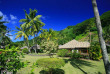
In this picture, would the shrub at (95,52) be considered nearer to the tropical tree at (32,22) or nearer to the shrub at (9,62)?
the shrub at (9,62)

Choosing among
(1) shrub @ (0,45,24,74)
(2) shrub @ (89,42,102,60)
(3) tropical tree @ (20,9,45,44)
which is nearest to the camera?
(1) shrub @ (0,45,24,74)

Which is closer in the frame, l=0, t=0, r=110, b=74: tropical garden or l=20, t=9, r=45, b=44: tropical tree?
l=0, t=0, r=110, b=74: tropical garden

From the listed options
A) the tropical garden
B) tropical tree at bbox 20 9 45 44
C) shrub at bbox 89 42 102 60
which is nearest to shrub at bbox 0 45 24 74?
the tropical garden

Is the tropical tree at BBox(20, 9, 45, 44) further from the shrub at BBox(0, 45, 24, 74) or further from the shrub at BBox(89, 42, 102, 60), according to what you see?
the shrub at BBox(0, 45, 24, 74)

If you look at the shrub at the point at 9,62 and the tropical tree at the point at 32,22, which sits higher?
the tropical tree at the point at 32,22

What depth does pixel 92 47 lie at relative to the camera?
12.9 meters

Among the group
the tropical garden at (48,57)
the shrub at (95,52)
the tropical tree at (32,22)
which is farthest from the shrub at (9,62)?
the tropical tree at (32,22)

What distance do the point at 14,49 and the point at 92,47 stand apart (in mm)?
14322

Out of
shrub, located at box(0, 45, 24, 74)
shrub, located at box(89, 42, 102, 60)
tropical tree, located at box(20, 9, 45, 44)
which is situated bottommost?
shrub, located at box(89, 42, 102, 60)

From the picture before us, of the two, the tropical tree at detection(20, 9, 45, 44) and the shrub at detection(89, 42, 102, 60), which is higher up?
the tropical tree at detection(20, 9, 45, 44)

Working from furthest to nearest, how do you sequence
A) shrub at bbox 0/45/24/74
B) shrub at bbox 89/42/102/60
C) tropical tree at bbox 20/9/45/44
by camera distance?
tropical tree at bbox 20/9/45/44 → shrub at bbox 89/42/102/60 → shrub at bbox 0/45/24/74

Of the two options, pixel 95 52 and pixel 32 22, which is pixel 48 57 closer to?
pixel 95 52

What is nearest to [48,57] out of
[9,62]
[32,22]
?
[32,22]

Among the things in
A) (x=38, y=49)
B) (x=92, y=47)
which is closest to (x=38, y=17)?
(x=38, y=49)
